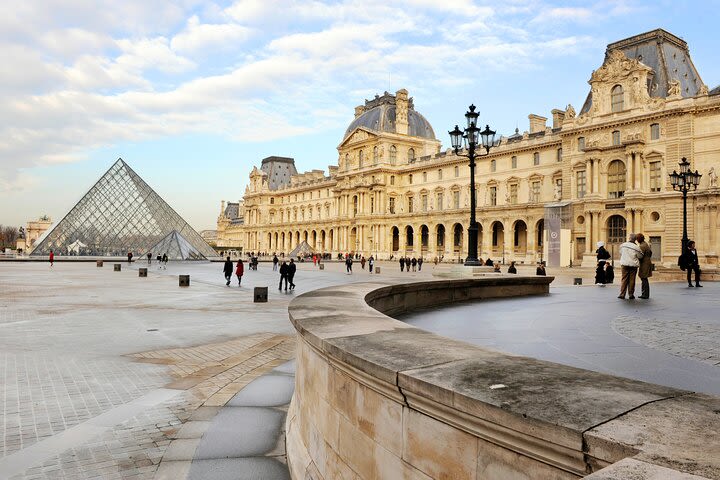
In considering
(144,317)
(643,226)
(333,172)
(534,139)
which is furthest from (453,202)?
(144,317)

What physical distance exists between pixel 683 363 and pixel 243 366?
18.3 ft

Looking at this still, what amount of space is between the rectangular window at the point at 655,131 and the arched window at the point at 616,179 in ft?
9.88

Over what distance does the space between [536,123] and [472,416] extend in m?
60.8

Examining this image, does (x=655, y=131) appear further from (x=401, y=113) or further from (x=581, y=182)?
(x=401, y=113)

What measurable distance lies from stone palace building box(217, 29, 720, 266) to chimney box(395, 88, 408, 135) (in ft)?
0.56

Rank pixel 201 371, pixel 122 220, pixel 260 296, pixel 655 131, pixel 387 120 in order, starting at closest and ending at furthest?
pixel 201 371 → pixel 260 296 → pixel 655 131 → pixel 122 220 → pixel 387 120

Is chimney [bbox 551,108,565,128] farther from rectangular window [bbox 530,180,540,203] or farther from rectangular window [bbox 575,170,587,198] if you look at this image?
rectangular window [bbox 575,170,587,198]

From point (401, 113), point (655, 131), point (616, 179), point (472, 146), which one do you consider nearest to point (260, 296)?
point (472, 146)

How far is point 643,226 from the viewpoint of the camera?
39906mm

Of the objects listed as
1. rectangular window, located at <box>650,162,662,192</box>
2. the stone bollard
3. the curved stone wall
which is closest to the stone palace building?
rectangular window, located at <box>650,162,662,192</box>

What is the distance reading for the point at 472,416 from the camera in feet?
6.45

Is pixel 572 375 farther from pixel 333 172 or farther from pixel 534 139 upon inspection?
pixel 333 172

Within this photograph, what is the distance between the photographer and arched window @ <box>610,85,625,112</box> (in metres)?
42.2

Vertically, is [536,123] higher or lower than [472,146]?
higher
